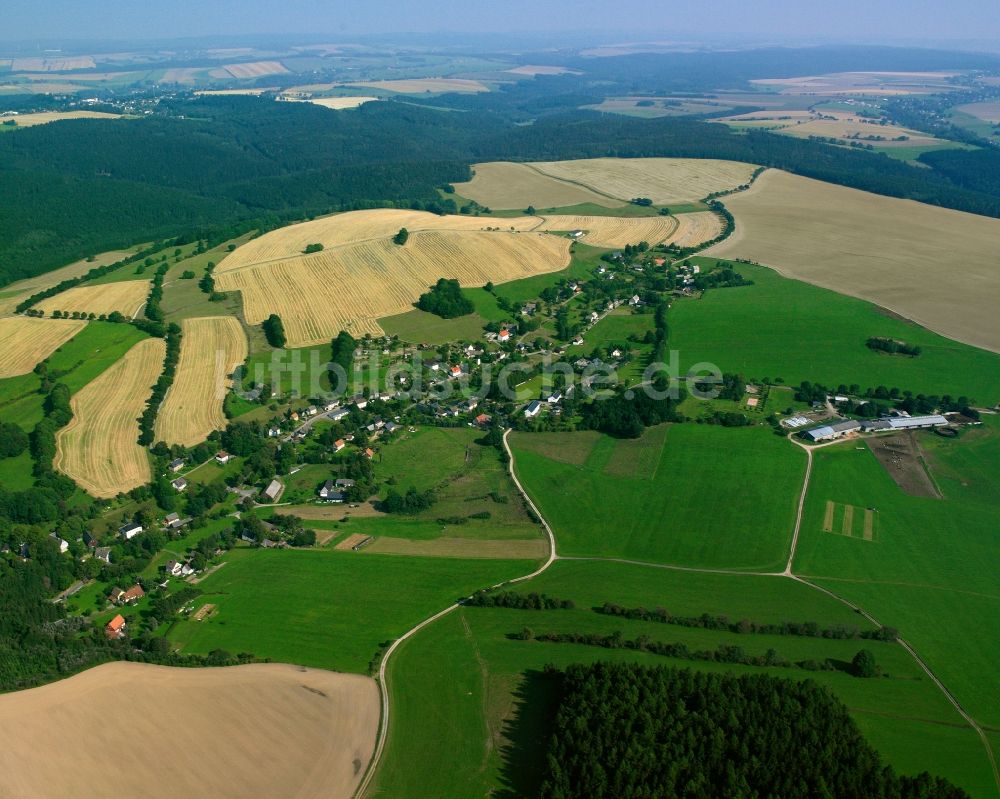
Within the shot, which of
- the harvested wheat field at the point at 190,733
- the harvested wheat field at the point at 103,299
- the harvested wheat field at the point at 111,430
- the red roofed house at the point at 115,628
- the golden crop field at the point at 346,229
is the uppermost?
the golden crop field at the point at 346,229

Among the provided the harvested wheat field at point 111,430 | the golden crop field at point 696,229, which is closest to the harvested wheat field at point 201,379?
the harvested wheat field at point 111,430

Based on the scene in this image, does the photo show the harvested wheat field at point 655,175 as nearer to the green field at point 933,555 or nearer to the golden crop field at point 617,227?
the golden crop field at point 617,227

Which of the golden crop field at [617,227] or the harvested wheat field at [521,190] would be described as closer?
the golden crop field at [617,227]

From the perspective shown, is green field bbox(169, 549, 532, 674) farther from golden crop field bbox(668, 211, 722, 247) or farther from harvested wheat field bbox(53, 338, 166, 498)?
golden crop field bbox(668, 211, 722, 247)

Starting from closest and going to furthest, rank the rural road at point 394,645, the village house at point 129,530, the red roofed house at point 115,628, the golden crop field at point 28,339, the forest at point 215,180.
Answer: the rural road at point 394,645 < the red roofed house at point 115,628 < the village house at point 129,530 < the golden crop field at point 28,339 < the forest at point 215,180

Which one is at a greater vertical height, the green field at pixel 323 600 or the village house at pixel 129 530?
the village house at pixel 129 530

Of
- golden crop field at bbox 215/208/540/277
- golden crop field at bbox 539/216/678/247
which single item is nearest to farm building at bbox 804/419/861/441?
golden crop field at bbox 539/216/678/247
